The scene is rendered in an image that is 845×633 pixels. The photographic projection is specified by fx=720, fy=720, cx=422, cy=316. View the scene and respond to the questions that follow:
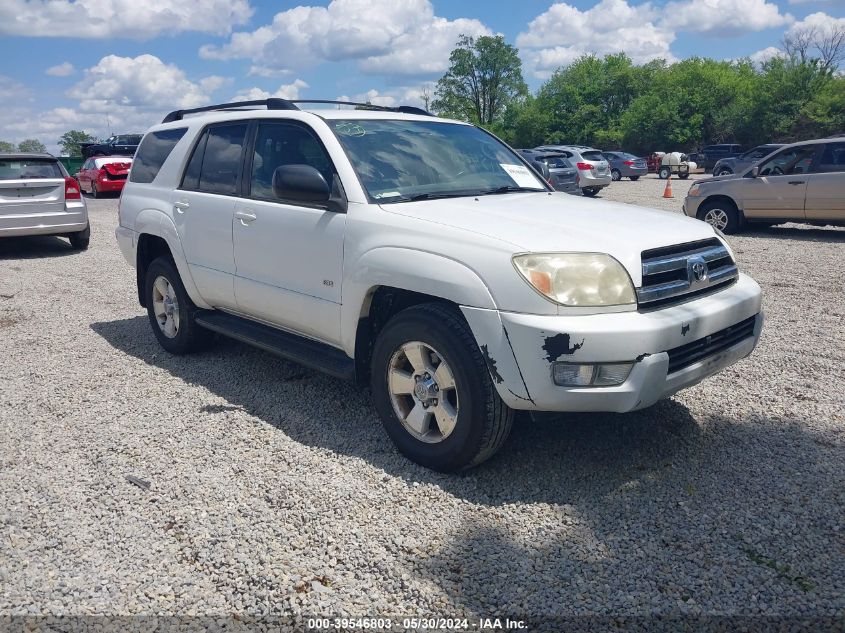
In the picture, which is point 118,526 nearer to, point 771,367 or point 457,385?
point 457,385

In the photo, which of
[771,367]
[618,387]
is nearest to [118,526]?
[618,387]

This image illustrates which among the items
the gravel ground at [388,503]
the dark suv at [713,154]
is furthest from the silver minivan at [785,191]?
the dark suv at [713,154]

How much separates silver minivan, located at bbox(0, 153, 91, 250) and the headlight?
33.8 ft

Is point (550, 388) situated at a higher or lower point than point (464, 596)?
higher

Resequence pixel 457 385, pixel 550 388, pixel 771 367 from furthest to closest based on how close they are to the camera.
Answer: pixel 771 367
pixel 457 385
pixel 550 388

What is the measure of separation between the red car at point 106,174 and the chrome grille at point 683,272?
854 inches

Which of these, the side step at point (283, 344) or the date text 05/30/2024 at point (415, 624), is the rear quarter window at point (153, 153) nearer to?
the side step at point (283, 344)

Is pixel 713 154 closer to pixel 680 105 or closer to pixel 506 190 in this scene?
pixel 680 105

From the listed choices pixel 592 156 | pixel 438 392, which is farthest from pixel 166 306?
pixel 592 156

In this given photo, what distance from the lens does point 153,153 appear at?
601 centimetres

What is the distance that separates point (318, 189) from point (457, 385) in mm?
1369

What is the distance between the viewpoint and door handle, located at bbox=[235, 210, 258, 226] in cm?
467

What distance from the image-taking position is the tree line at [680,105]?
4603 cm

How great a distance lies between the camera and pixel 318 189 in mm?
3971
